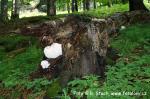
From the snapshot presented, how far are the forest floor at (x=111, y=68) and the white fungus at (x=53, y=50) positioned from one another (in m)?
0.63

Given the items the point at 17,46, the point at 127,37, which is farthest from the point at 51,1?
the point at 127,37

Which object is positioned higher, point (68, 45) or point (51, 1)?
point (51, 1)

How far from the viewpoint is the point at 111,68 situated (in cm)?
700

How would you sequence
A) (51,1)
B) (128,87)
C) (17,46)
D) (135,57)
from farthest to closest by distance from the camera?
(51,1) → (17,46) → (135,57) → (128,87)

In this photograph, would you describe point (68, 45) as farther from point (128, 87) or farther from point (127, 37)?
point (127, 37)

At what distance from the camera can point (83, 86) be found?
239 inches

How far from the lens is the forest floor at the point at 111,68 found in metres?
6.09

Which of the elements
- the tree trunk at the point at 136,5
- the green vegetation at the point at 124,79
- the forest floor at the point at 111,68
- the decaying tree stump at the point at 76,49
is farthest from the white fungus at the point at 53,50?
the tree trunk at the point at 136,5

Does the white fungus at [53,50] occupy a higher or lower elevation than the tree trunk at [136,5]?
lower

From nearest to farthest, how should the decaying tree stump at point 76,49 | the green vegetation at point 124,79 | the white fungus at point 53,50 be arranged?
the green vegetation at point 124,79
the decaying tree stump at point 76,49
the white fungus at point 53,50

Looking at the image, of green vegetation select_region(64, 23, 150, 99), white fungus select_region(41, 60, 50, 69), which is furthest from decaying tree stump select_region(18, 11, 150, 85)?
green vegetation select_region(64, 23, 150, 99)

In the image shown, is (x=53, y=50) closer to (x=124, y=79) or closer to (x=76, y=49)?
(x=76, y=49)

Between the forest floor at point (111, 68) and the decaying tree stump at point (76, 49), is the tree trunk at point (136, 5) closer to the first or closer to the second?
the forest floor at point (111, 68)

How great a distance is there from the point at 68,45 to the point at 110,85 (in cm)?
144
